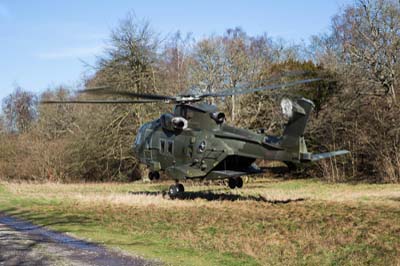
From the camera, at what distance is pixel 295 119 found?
19172mm

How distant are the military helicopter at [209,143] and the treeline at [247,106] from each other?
12576 millimetres

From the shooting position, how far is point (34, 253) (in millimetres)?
11078

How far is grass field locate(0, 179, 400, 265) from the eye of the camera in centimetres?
1171

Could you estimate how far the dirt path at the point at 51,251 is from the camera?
10.3 metres

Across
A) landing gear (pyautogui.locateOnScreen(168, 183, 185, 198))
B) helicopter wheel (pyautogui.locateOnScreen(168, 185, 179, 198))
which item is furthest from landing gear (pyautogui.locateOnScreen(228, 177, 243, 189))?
helicopter wheel (pyautogui.locateOnScreen(168, 185, 179, 198))

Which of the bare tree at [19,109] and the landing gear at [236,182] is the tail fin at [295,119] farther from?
the bare tree at [19,109]

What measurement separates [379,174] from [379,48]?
302 inches

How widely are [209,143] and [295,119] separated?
428 centimetres

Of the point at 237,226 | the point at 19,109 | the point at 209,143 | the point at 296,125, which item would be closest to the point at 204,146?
the point at 209,143

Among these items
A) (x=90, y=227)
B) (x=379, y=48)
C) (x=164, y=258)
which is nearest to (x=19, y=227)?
(x=90, y=227)

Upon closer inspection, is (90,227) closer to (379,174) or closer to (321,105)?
(379,174)

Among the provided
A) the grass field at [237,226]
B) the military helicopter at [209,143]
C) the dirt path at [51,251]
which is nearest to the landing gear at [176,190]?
the military helicopter at [209,143]

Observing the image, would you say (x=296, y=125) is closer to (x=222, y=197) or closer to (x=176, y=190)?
(x=222, y=197)

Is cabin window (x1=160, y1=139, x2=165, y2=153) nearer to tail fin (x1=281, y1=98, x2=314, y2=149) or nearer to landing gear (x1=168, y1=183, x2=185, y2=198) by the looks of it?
landing gear (x1=168, y1=183, x2=185, y2=198)
